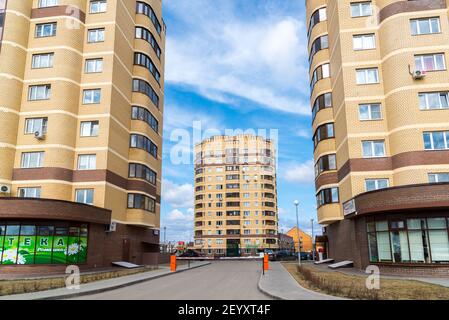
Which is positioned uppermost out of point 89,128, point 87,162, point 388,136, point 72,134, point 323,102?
point 323,102

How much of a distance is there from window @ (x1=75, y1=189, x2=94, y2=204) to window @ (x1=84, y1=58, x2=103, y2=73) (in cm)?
1065

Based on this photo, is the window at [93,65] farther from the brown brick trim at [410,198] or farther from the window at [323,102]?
the brown brick trim at [410,198]

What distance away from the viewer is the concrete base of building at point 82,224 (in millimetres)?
25156

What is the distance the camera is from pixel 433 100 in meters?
27.5

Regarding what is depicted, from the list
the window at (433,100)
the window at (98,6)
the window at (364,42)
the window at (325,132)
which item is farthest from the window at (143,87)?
the window at (433,100)

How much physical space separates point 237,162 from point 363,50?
257ft

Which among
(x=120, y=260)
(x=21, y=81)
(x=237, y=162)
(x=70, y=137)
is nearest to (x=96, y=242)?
(x=120, y=260)

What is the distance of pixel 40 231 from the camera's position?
26234mm

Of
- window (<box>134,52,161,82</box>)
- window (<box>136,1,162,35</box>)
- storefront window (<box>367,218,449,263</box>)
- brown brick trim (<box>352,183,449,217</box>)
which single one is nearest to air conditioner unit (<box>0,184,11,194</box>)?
window (<box>134,52,161,82</box>)

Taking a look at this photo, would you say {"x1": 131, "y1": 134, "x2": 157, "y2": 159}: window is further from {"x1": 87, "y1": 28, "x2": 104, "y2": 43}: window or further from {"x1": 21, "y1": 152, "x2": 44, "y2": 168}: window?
{"x1": 87, "y1": 28, "x2": 104, "y2": 43}: window

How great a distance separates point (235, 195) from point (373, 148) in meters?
78.5

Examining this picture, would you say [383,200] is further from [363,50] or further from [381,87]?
[363,50]

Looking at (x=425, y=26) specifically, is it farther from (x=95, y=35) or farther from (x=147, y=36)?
(x=95, y=35)

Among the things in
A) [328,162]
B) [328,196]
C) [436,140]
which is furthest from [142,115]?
[436,140]
